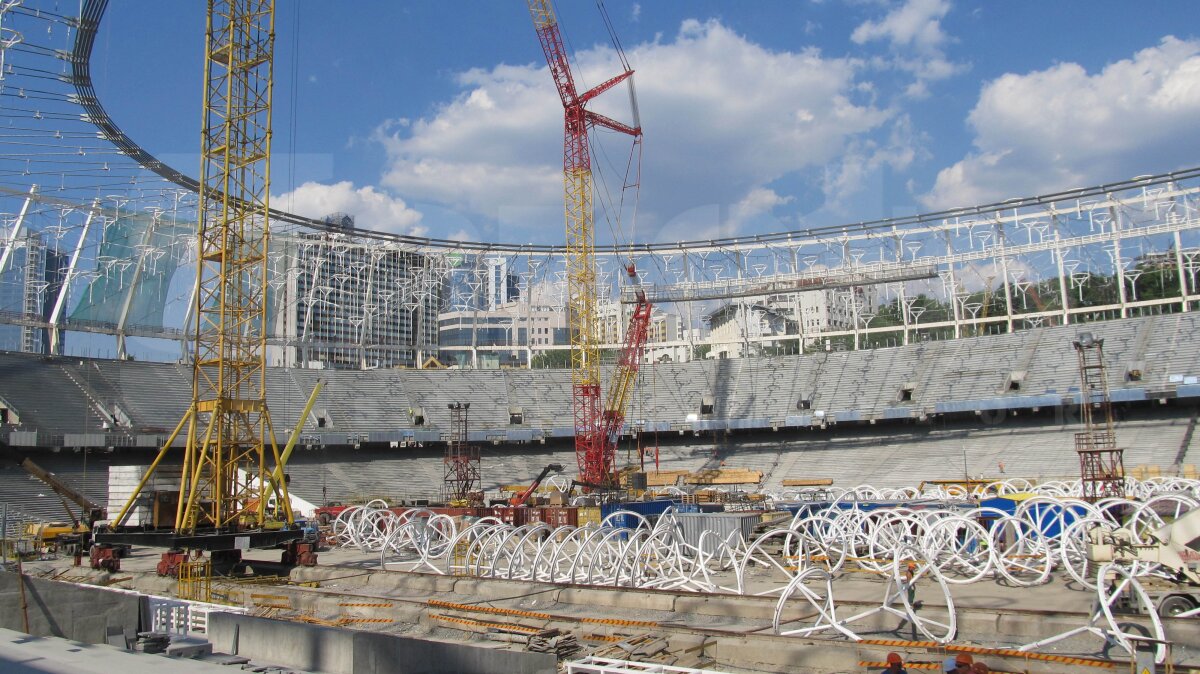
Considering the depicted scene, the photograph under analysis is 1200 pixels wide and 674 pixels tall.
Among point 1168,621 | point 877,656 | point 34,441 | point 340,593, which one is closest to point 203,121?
point 340,593

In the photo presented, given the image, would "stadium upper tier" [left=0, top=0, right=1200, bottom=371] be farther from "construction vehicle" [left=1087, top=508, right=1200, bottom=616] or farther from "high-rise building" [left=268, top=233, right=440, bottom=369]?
"construction vehicle" [left=1087, top=508, right=1200, bottom=616]

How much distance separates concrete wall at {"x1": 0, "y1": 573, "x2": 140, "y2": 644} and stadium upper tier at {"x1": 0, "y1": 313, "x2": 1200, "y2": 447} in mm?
36010

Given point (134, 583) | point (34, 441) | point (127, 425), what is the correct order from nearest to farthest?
point (134, 583) < point (34, 441) < point (127, 425)

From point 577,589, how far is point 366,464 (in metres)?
39.7

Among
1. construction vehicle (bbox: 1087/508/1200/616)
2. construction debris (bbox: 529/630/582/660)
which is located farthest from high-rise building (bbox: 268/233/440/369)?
construction vehicle (bbox: 1087/508/1200/616)

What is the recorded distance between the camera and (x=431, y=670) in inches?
458

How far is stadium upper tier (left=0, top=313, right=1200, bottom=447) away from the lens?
48844 millimetres

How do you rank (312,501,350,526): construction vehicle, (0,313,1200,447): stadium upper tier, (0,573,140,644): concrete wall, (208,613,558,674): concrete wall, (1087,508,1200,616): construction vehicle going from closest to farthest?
1. (208,613,558,674): concrete wall
2. (0,573,140,644): concrete wall
3. (1087,508,1200,616): construction vehicle
4. (312,501,350,526): construction vehicle
5. (0,313,1200,447): stadium upper tier

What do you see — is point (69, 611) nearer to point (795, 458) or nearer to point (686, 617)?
point (686, 617)

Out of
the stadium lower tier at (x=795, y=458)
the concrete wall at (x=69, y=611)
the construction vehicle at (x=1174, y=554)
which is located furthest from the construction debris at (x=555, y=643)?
the stadium lower tier at (x=795, y=458)

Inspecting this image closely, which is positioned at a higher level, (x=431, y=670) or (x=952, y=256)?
(x=952, y=256)

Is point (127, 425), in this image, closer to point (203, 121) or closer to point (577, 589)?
point (203, 121)

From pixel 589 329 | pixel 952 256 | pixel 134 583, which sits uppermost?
pixel 952 256

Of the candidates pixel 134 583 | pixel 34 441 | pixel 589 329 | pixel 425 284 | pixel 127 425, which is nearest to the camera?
pixel 134 583
